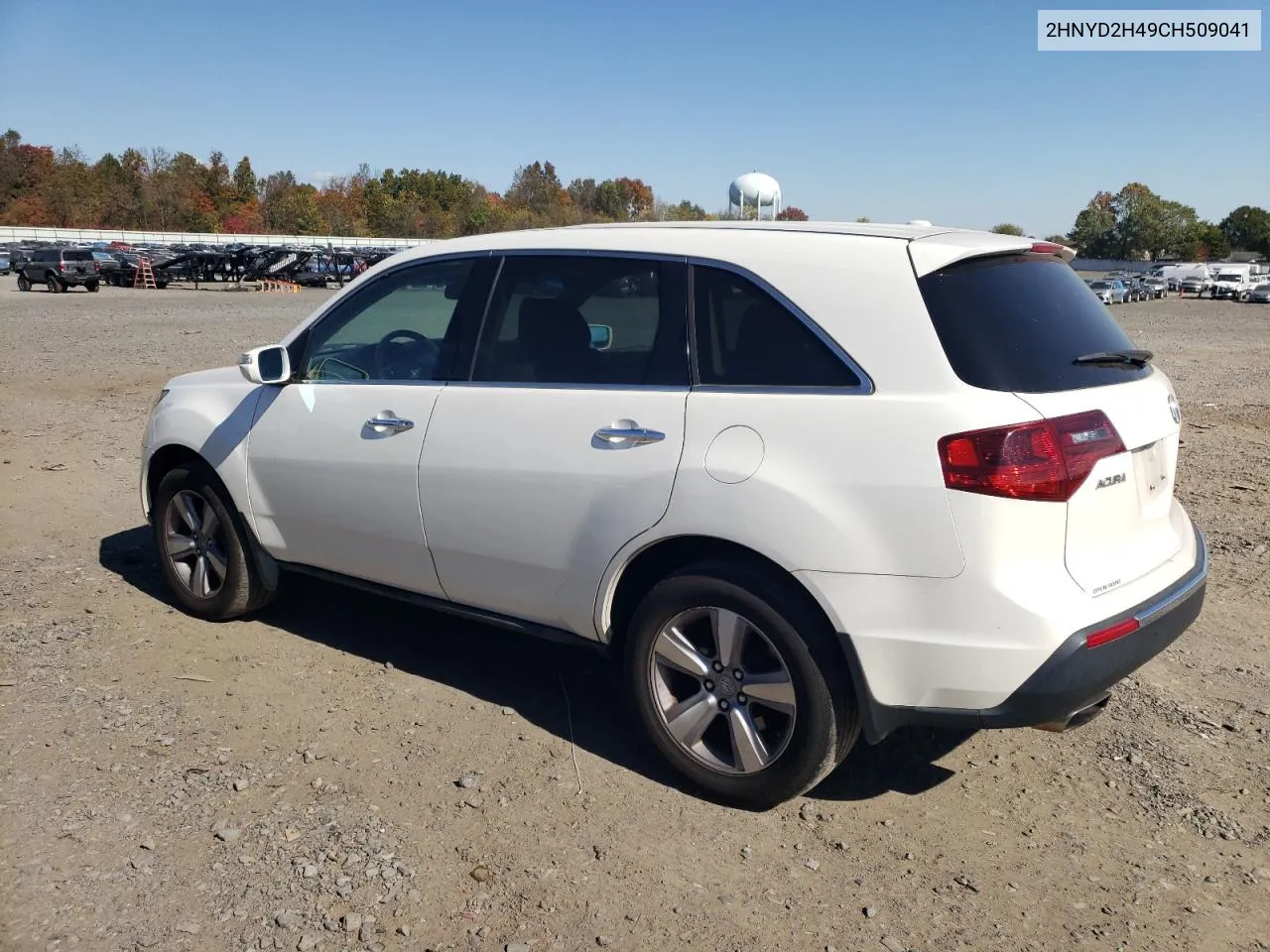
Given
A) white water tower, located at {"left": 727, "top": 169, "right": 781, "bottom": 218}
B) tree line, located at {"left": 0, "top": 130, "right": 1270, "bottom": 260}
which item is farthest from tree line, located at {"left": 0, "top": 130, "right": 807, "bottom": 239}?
white water tower, located at {"left": 727, "top": 169, "right": 781, "bottom": 218}

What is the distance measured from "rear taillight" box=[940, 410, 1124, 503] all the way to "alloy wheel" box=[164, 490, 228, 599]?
11.5 feet

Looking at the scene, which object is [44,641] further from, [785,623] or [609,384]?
[785,623]

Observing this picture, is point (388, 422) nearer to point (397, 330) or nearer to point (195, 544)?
point (397, 330)

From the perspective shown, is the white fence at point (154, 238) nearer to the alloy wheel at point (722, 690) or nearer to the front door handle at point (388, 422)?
the front door handle at point (388, 422)

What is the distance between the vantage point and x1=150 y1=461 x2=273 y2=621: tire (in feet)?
16.5

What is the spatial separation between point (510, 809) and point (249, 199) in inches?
5027

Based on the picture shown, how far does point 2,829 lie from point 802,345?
293cm

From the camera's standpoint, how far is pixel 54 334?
20812 mm

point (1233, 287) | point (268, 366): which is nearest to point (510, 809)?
point (268, 366)

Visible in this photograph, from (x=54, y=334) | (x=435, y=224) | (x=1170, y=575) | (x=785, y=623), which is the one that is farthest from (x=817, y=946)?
(x=435, y=224)

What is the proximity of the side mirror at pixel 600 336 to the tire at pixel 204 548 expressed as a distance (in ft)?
6.97

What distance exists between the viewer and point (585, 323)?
3924 millimetres

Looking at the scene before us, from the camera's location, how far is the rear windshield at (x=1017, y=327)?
310cm

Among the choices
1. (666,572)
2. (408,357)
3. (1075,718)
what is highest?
(408,357)
